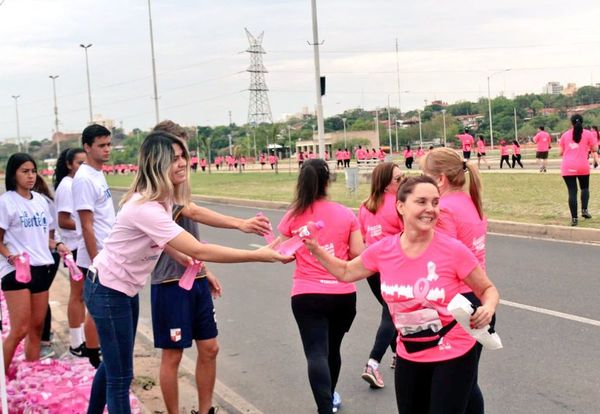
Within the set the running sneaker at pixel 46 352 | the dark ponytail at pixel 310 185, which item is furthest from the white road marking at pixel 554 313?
the running sneaker at pixel 46 352

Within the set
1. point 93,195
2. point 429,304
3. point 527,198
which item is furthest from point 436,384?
point 527,198

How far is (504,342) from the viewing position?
254 inches

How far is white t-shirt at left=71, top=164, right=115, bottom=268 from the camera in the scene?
5.47 meters

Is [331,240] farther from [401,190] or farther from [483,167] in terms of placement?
[483,167]

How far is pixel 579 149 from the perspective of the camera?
1209 centimetres

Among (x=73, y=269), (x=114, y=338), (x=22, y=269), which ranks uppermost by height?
(x=22, y=269)

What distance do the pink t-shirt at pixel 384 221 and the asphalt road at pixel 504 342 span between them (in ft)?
4.05

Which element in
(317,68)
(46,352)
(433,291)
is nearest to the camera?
(433,291)

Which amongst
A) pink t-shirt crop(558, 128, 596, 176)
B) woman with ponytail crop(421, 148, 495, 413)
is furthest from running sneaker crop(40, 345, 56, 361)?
pink t-shirt crop(558, 128, 596, 176)

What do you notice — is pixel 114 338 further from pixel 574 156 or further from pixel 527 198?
pixel 527 198

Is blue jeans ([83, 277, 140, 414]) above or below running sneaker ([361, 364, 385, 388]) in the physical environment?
above

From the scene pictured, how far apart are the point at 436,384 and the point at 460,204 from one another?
4.01 ft

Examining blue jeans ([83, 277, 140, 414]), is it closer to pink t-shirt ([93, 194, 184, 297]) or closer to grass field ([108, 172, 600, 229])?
pink t-shirt ([93, 194, 184, 297])

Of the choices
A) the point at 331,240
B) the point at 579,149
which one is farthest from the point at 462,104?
the point at 331,240
